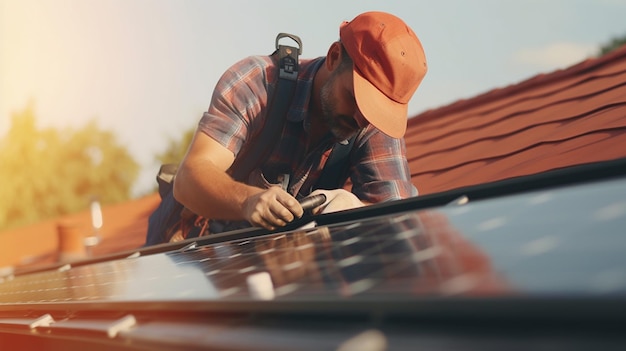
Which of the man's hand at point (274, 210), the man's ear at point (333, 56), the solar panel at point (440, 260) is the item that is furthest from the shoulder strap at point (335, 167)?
the solar panel at point (440, 260)

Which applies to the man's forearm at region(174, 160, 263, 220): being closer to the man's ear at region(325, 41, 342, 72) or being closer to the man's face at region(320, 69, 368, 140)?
→ the man's face at region(320, 69, 368, 140)

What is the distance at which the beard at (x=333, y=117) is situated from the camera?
3.62 meters

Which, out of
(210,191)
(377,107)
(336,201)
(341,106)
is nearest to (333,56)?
(341,106)

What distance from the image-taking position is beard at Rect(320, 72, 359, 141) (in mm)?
3620

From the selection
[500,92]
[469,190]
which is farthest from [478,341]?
[500,92]

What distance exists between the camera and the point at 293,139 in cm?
381

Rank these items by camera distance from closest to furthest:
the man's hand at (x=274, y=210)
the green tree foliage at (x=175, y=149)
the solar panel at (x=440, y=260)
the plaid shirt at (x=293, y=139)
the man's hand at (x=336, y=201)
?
the solar panel at (x=440, y=260)
the man's hand at (x=274, y=210)
the man's hand at (x=336, y=201)
the plaid shirt at (x=293, y=139)
the green tree foliage at (x=175, y=149)

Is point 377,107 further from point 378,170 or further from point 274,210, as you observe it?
point 274,210

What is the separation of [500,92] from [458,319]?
5337mm

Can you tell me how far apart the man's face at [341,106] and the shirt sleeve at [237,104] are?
0.95ft

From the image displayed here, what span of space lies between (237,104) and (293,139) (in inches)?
13.0

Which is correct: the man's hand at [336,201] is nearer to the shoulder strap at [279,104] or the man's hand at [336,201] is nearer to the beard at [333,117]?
the beard at [333,117]

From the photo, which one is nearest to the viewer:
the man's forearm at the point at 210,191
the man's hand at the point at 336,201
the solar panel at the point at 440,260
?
the solar panel at the point at 440,260

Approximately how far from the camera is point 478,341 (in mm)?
867
